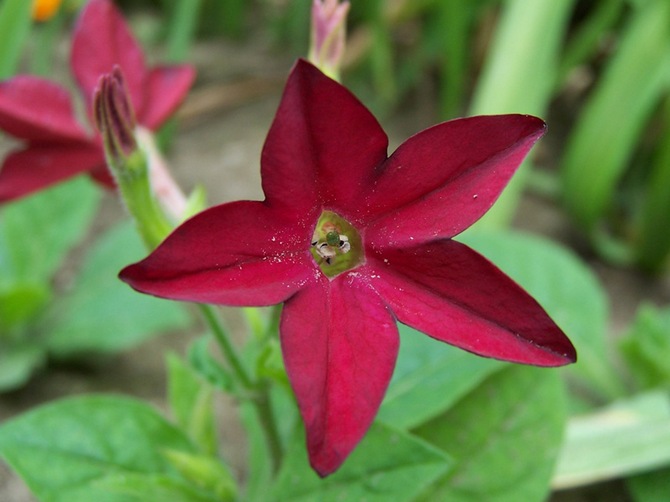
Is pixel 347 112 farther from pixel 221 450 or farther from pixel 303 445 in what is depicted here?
pixel 221 450

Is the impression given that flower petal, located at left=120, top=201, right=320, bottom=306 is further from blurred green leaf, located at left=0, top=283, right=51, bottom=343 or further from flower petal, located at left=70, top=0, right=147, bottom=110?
blurred green leaf, located at left=0, top=283, right=51, bottom=343

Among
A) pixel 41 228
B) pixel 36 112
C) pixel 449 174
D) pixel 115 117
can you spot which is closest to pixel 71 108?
pixel 36 112

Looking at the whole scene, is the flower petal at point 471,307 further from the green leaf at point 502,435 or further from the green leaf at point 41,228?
the green leaf at point 41,228

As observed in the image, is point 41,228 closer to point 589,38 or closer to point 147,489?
point 147,489

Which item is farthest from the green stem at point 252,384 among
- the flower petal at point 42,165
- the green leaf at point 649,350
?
the green leaf at point 649,350

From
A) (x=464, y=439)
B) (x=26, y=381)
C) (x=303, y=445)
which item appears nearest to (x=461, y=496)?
(x=464, y=439)
